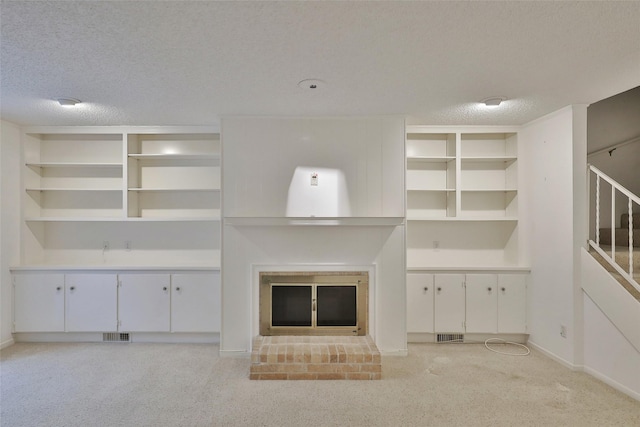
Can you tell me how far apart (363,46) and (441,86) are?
0.93 meters

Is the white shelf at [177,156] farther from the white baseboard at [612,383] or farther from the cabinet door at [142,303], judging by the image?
the white baseboard at [612,383]

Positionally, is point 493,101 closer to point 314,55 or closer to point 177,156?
point 314,55

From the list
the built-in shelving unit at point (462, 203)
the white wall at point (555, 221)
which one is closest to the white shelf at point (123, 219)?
the built-in shelving unit at point (462, 203)

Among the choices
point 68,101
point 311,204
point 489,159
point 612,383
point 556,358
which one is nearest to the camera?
point 612,383

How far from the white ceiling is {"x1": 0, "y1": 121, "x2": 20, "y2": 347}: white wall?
0.72 meters

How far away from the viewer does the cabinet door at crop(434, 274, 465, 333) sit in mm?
3734

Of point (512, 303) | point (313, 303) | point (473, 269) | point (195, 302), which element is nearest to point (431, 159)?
point (473, 269)

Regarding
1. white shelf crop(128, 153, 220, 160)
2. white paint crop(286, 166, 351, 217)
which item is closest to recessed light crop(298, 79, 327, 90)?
white paint crop(286, 166, 351, 217)

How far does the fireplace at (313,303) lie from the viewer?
3465 millimetres

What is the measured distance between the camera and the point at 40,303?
375 cm

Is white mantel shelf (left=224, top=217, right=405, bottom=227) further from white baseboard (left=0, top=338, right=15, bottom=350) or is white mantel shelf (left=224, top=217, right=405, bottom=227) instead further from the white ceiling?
white baseboard (left=0, top=338, right=15, bottom=350)

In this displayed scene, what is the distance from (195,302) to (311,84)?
2602 mm

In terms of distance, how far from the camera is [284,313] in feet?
11.5

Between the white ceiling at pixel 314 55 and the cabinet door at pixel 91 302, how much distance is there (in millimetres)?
1781
